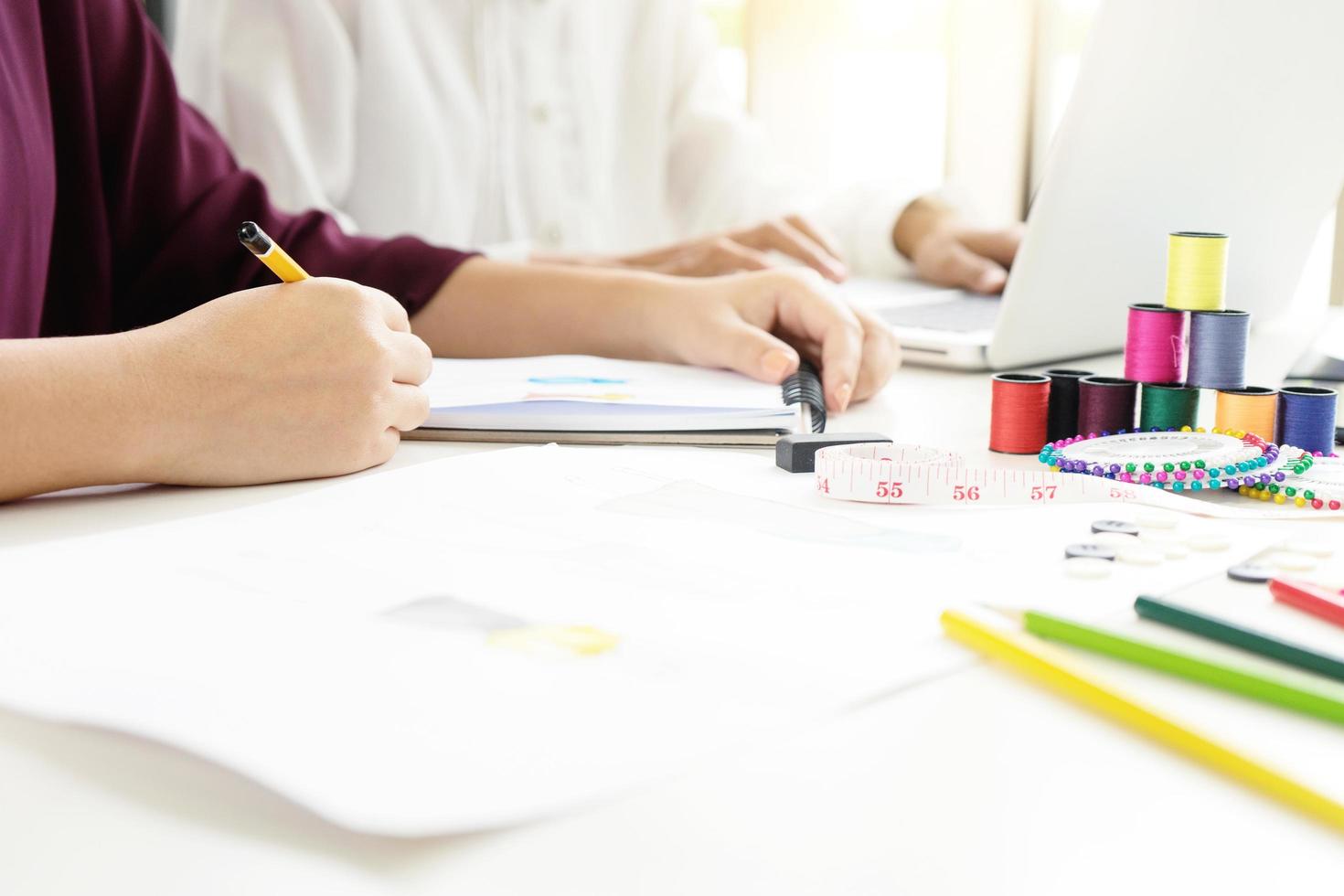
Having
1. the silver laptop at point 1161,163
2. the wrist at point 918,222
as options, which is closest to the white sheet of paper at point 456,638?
the silver laptop at point 1161,163

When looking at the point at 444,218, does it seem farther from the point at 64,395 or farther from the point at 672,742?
the point at 672,742

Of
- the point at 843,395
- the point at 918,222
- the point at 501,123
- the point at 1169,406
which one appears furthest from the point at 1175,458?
the point at 501,123

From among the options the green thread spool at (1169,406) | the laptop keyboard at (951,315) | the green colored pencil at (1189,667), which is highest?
the laptop keyboard at (951,315)

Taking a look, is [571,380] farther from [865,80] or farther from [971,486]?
[865,80]

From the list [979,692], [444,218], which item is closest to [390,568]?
[979,692]

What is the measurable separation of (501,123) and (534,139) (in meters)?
0.05

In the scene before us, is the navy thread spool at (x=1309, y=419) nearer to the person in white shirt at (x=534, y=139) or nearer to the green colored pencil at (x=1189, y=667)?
the green colored pencil at (x=1189, y=667)

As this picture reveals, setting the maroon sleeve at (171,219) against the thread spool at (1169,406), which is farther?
the maroon sleeve at (171,219)

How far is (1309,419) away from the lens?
578mm

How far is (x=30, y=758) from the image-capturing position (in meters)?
0.29

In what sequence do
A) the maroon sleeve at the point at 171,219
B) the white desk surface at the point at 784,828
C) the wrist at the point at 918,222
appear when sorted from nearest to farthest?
the white desk surface at the point at 784,828, the maroon sleeve at the point at 171,219, the wrist at the point at 918,222

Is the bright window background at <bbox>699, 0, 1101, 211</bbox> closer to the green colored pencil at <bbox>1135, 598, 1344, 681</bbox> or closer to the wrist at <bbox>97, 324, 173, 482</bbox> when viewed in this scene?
the wrist at <bbox>97, 324, 173, 482</bbox>

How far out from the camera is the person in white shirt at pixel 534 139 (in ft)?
4.63

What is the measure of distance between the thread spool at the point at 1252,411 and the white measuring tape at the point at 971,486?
82mm
